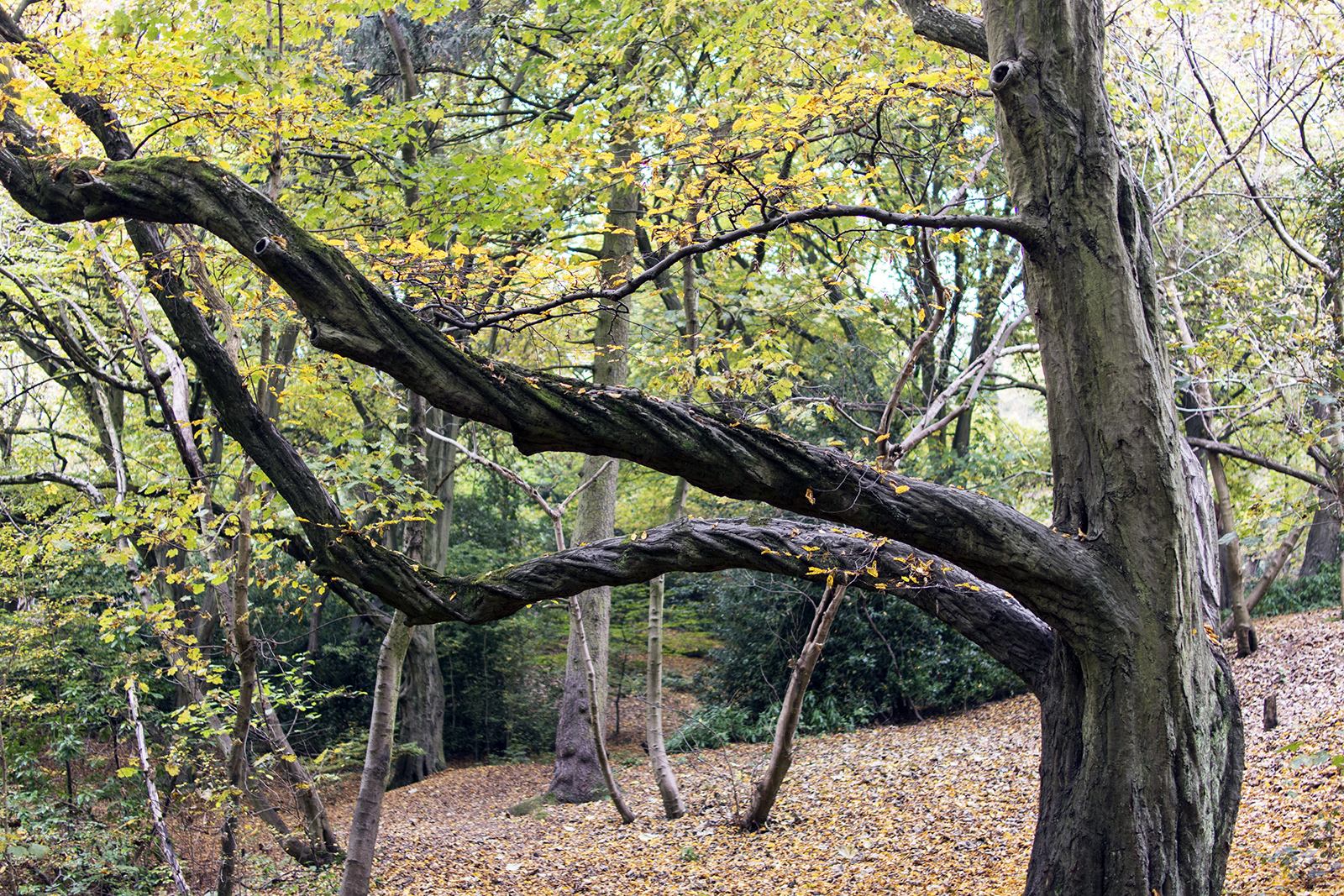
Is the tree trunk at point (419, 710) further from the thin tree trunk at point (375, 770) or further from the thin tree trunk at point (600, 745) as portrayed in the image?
the thin tree trunk at point (375, 770)

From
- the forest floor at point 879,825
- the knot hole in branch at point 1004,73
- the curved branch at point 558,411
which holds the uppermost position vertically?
the knot hole in branch at point 1004,73

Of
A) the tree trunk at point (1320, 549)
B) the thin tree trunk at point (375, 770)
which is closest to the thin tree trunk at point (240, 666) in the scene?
the thin tree trunk at point (375, 770)

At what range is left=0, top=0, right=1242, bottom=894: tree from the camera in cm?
315

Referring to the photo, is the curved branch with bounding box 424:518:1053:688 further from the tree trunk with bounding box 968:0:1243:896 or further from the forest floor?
the forest floor

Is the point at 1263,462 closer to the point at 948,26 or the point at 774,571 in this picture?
the point at 948,26

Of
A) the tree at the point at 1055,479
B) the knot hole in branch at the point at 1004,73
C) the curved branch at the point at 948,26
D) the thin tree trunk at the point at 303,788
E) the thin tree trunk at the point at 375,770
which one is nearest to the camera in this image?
the tree at the point at 1055,479

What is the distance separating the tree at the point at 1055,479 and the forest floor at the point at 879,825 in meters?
0.70

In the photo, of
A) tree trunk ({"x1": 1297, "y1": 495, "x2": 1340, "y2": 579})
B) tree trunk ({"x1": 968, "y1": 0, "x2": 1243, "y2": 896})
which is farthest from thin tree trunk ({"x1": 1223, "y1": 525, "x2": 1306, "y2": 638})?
tree trunk ({"x1": 968, "y1": 0, "x2": 1243, "y2": 896})

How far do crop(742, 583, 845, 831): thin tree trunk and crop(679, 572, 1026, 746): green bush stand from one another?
377 cm

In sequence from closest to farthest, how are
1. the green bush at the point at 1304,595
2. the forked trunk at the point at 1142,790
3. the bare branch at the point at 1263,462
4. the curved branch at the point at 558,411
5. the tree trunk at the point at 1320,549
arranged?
the curved branch at the point at 558,411 < the forked trunk at the point at 1142,790 < the bare branch at the point at 1263,462 < the green bush at the point at 1304,595 < the tree trunk at the point at 1320,549

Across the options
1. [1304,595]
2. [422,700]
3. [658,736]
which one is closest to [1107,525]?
[658,736]

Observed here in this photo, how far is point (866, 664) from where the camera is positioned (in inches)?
420

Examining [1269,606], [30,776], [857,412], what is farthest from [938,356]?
[30,776]

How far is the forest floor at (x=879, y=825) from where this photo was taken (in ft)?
16.6
